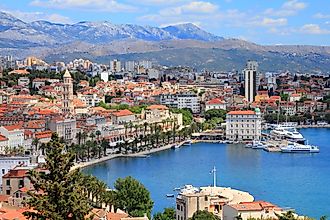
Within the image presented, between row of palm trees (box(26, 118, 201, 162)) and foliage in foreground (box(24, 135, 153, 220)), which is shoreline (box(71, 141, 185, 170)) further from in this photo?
foliage in foreground (box(24, 135, 153, 220))

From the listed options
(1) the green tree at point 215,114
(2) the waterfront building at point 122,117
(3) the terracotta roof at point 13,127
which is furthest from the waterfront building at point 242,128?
(3) the terracotta roof at point 13,127

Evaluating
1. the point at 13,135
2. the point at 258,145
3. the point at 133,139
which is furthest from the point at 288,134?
the point at 13,135

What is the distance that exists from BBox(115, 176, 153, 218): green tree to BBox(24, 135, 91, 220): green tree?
15.9ft

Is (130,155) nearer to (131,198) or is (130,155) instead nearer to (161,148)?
(161,148)

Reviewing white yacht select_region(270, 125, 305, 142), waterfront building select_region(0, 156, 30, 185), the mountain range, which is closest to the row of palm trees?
white yacht select_region(270, 125, 305, 142)

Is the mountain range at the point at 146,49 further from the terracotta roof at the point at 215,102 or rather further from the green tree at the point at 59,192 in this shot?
the green tree at the point at 59,192

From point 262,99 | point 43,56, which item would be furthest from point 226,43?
point 262,99

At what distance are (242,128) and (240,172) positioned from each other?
6768 mm

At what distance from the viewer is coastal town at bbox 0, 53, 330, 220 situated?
7492 mm

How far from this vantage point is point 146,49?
76875 millimetres

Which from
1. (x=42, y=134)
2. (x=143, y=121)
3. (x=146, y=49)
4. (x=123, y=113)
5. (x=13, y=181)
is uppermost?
(x=146, y=49)

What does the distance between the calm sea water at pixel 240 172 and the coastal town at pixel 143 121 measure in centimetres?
67

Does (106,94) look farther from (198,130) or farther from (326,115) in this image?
(326,115)

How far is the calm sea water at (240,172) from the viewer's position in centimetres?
1030
